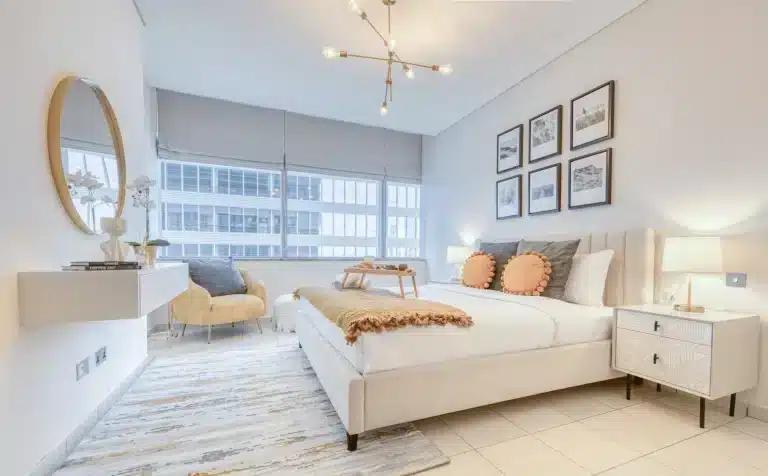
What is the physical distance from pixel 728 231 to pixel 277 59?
12.7 feet

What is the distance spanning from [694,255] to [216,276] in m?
4.12

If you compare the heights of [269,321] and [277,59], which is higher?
[277,59]

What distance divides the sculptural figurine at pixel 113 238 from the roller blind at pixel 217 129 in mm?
2905

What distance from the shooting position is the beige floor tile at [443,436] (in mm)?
1650

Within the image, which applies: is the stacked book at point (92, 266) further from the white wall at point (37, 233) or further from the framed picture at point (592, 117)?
the framed picture at point (592, 117)

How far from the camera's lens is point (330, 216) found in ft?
17.3

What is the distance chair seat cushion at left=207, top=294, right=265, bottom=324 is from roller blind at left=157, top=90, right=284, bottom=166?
2038 mm

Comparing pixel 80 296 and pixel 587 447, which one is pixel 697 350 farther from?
pixel 80 296

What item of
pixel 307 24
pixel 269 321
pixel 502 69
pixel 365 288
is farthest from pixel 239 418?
pixel 502 69

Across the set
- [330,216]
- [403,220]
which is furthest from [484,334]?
[403,220]

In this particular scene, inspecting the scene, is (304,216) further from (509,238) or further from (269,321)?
(509,238)

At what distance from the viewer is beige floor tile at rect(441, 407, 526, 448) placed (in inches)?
68.7

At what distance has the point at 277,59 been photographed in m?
3.30

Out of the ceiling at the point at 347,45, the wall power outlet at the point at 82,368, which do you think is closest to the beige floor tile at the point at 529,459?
the wall power outlet at the point at 82,368
